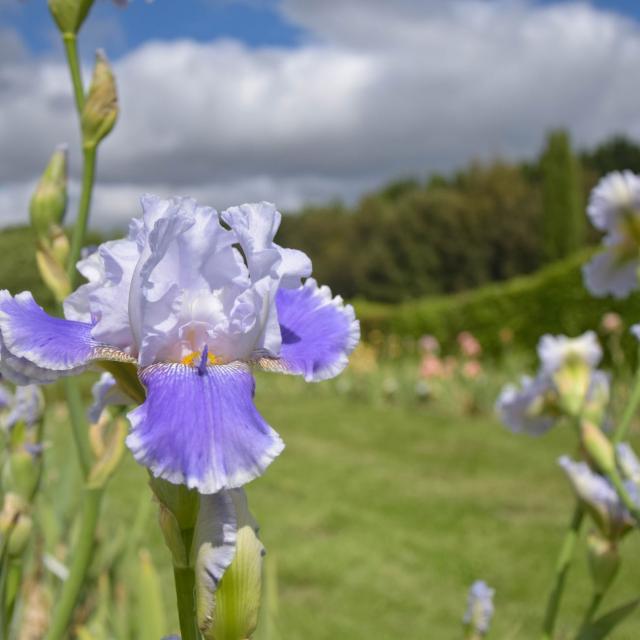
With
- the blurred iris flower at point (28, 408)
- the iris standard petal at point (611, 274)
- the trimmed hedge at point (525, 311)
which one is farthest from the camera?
the trimmed hedge at point (525, 311)

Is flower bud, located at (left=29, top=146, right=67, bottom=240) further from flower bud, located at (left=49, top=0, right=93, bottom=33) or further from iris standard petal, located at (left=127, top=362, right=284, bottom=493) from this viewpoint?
iris standard petal, located at (left=127, top=362, right=284, bottom=493)

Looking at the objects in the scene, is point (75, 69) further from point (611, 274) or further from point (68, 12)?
point (611, 274)

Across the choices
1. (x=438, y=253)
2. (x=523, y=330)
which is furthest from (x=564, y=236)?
(x=523, y=330)

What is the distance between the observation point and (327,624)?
3.57 meters

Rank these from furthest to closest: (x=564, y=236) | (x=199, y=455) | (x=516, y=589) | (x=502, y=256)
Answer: (x=502, y=256), (x=564, y=236), (x=516, y=589), (x=199, y=455)

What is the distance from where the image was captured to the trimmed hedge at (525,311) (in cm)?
978

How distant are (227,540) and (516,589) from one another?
3.74m

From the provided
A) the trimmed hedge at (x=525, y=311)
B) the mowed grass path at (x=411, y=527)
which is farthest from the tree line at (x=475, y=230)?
the mowed grass path at (x=411, y=527)

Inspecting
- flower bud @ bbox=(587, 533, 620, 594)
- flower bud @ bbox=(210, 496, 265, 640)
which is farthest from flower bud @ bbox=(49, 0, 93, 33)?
flower bud @ bbox=(587, 533, 620, 594)

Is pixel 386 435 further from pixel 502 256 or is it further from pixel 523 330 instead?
pixel 502 256

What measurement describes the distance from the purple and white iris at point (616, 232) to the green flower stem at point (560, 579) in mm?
665

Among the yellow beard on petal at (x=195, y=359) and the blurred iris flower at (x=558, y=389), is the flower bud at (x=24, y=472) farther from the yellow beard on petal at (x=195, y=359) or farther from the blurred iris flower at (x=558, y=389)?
the blurred iris flower at (x=558, y=389)

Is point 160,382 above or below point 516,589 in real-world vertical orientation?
above

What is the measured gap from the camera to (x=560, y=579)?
1184 mm
